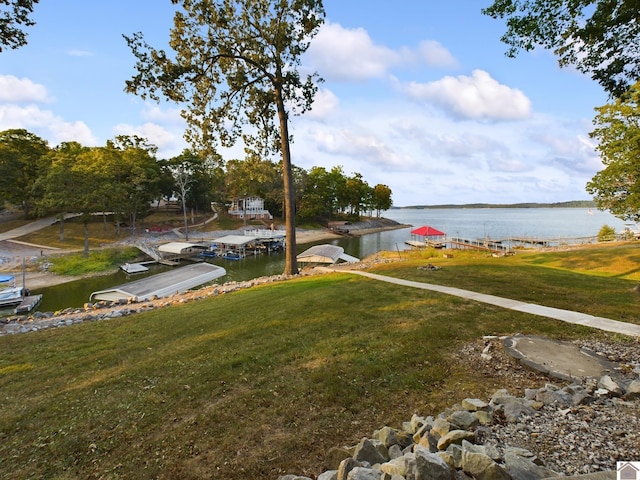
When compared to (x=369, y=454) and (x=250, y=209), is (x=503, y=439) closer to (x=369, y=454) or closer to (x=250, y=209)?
(x=369, y=454)

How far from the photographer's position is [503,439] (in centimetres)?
316

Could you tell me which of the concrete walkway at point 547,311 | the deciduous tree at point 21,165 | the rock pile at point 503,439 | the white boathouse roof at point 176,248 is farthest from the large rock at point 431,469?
the deciduous tree at point 21,165

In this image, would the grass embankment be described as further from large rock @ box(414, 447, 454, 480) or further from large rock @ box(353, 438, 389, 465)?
large rock @ box(414, 447, 454, 480)

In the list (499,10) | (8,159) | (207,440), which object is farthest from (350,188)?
(207,440)

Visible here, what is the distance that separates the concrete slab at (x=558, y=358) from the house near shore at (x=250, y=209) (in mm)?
63780

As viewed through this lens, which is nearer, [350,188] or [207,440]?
[207,440]

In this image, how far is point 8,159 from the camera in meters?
38.5

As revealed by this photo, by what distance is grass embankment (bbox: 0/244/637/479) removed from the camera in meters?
3.56

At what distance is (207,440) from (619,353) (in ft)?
21.4

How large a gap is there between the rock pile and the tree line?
15.0 m

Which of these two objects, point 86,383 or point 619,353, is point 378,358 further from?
point 86,383

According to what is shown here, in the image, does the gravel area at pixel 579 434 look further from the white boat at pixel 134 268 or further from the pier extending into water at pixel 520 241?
the pier extending into water at pixel 520 241

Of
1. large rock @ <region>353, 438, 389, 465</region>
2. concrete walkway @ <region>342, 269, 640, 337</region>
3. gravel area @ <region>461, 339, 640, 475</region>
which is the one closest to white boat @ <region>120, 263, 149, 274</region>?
concrete walkway @ <region>342, 269, 640, 337</region>

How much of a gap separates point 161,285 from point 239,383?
56.8 feet
